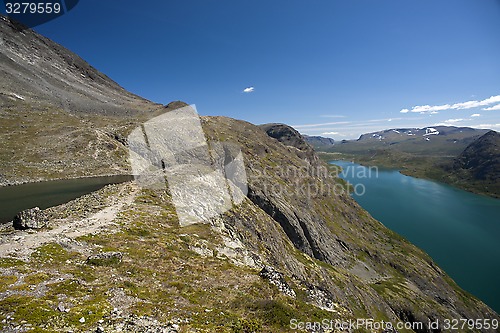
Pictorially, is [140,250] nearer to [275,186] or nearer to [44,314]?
[44,314]

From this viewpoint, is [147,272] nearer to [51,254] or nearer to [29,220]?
[51,254]

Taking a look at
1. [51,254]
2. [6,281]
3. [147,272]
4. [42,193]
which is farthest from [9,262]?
[42,193]

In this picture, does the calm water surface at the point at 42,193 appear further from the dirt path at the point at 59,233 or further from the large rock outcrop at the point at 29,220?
the dirt path at the point at 59,233

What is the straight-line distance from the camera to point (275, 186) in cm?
11144

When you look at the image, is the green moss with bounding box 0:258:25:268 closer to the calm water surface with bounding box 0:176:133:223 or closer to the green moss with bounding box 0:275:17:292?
the green moss with bounding box 0:275:17:292

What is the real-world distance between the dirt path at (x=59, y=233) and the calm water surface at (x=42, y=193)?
748 inches

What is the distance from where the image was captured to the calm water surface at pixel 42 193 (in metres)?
45.6

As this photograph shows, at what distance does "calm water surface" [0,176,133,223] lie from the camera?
45.6 meters

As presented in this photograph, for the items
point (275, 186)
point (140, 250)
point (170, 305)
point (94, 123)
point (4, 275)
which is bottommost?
point (275, 186)

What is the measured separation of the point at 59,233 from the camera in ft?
82.9

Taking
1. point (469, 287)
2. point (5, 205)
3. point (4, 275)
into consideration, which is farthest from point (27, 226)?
point (469, 287)

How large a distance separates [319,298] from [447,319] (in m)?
109

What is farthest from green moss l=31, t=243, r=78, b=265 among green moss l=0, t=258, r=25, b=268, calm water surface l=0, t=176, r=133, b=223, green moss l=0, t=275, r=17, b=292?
calm water surface l=0, t=176, r=133, b=223

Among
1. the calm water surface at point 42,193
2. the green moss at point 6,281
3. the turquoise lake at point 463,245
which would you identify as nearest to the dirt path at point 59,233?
the green moss at point 6,281
